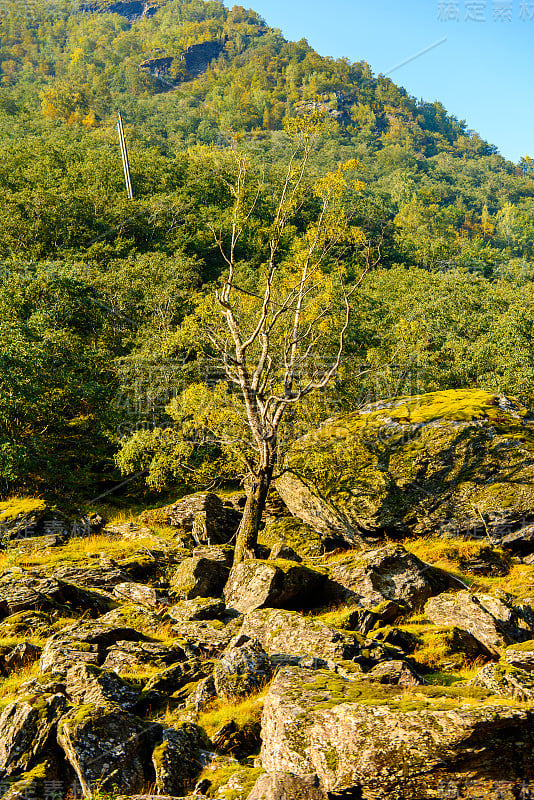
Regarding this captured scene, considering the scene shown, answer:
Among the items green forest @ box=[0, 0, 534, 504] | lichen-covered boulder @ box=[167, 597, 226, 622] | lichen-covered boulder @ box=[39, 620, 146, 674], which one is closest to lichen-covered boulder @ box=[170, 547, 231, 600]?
lichen-covered boulder @ box=[167, 597, 226, 622]

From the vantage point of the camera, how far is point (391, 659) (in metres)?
12.0

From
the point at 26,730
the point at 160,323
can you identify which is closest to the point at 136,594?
the point at 26,730

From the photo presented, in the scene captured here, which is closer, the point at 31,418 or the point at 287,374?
the point at 287,374

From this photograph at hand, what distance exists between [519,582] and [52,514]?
65.8ft

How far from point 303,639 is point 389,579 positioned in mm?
5383

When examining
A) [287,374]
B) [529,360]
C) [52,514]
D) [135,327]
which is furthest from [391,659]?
[135,327]

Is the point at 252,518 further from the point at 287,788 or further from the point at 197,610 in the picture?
the point at 287,788

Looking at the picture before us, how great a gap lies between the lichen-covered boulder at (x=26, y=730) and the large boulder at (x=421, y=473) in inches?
544

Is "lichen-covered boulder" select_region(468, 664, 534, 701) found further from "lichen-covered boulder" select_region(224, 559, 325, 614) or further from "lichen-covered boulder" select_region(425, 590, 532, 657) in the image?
"lichen-covered boulder" select_region(224, 559, 325, 614)

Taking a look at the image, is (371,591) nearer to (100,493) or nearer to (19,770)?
(19,770)

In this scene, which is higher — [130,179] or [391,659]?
[130,179]

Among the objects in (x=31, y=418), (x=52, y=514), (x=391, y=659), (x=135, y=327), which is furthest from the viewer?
(x=135, y=327)

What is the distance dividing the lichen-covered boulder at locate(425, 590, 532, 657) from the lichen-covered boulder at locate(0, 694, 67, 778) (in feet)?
31.6

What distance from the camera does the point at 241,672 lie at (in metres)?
11.1
